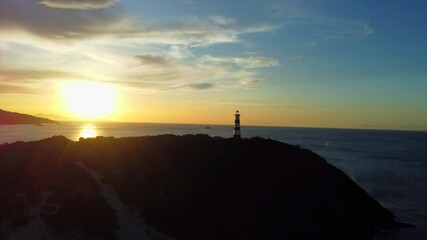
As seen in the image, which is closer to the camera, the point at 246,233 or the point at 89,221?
the point at 89,221

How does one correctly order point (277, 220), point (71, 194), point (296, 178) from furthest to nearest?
point (296, 178), point (277, 220), point (71, 194)

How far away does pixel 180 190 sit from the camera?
106 feet

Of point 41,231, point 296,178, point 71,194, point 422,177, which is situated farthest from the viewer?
point 422,177

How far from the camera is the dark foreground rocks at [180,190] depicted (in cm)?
2788

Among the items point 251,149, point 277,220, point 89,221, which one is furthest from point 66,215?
point 251,149

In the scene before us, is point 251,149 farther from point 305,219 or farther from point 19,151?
point 19,151

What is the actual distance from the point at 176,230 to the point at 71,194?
779 cm

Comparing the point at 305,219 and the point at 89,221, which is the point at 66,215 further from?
the point at 305,219

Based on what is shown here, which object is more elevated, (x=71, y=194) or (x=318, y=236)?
(x=71, y=194)

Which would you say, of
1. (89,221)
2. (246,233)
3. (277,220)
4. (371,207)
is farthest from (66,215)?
(371,207)

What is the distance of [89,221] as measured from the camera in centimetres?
2711

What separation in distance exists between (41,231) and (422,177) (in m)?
74.0

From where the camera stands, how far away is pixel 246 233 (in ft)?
99.7

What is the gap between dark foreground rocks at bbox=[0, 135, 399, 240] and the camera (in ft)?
91.5
